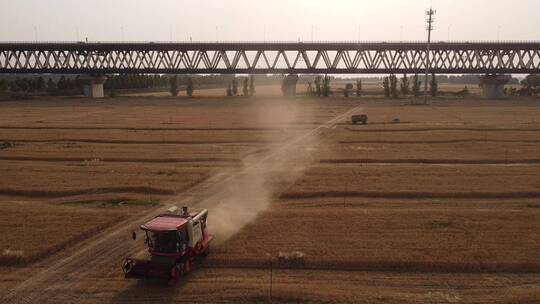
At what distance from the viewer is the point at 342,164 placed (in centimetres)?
3806

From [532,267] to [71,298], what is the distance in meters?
15.4

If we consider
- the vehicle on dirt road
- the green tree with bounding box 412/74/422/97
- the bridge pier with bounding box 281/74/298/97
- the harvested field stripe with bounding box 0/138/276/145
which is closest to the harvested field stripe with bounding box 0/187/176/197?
the harvested field stripe with bounding box 0/138/276/145

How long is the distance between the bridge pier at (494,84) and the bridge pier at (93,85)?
9510cm

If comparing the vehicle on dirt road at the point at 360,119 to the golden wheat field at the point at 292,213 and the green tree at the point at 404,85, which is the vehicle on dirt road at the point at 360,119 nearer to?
the golden wheat field at the point at 292,213

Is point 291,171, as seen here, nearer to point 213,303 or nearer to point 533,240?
point 533,240

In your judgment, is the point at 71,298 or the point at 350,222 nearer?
the point at 71,298

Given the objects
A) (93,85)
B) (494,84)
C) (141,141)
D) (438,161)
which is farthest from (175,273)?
(93,85)

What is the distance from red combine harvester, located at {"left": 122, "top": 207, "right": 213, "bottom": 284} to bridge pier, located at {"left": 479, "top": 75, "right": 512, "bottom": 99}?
116507 mm

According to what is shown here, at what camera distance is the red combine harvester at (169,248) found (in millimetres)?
15984

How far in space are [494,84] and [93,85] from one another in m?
98.4

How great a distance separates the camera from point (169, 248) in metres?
16.4

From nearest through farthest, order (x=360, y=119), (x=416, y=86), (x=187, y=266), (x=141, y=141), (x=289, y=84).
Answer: (x=187, y=266), (x=141, y=141), (x=360, y=119), (x=289, y=84), (x=416, y=86)

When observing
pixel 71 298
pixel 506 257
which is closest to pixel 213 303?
pixel 71 298

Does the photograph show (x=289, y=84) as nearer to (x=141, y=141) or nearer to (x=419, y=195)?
(x=141, y=141)
